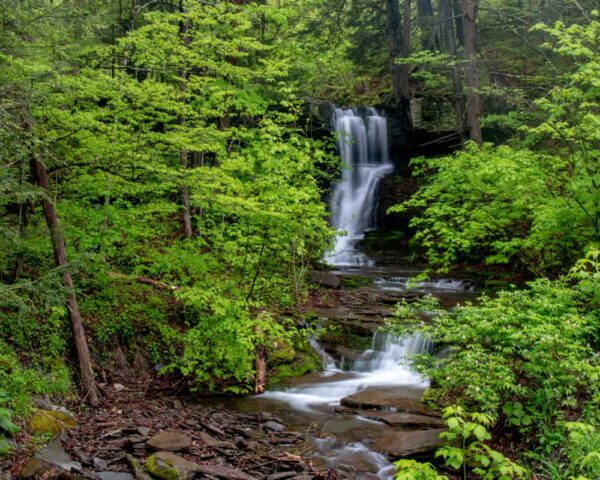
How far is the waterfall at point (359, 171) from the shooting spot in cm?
2188

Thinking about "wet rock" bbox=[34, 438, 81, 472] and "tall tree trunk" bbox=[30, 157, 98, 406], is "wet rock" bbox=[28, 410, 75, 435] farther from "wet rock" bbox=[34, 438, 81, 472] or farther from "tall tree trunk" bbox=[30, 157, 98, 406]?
"tall tree trunk" bbox=[30, 157, 98, 406]

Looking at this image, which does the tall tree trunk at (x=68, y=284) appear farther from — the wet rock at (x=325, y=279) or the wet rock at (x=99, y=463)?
the wet rock at (x=325, y=279)

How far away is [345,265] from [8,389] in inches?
549

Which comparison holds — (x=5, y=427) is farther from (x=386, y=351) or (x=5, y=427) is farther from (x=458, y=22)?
(x=458, y=22)

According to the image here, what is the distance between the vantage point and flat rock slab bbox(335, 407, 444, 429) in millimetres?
7156

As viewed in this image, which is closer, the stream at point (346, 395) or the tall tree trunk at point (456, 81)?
the stream at point (346, 395)

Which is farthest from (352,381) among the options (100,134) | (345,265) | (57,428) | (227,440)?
(345,265)

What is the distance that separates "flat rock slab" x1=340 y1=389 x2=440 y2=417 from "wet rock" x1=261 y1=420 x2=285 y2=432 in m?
1.33

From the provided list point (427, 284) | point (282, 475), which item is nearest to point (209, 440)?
point (282, 475)

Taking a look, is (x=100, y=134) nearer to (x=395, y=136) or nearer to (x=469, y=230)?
(x=469, y=230)

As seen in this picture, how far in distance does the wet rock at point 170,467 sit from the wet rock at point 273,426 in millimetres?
1728

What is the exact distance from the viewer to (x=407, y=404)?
315 inches

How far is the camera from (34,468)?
15.8ft

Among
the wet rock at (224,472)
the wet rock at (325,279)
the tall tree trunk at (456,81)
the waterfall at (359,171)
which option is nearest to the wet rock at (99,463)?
the wet rock at (224,472)
